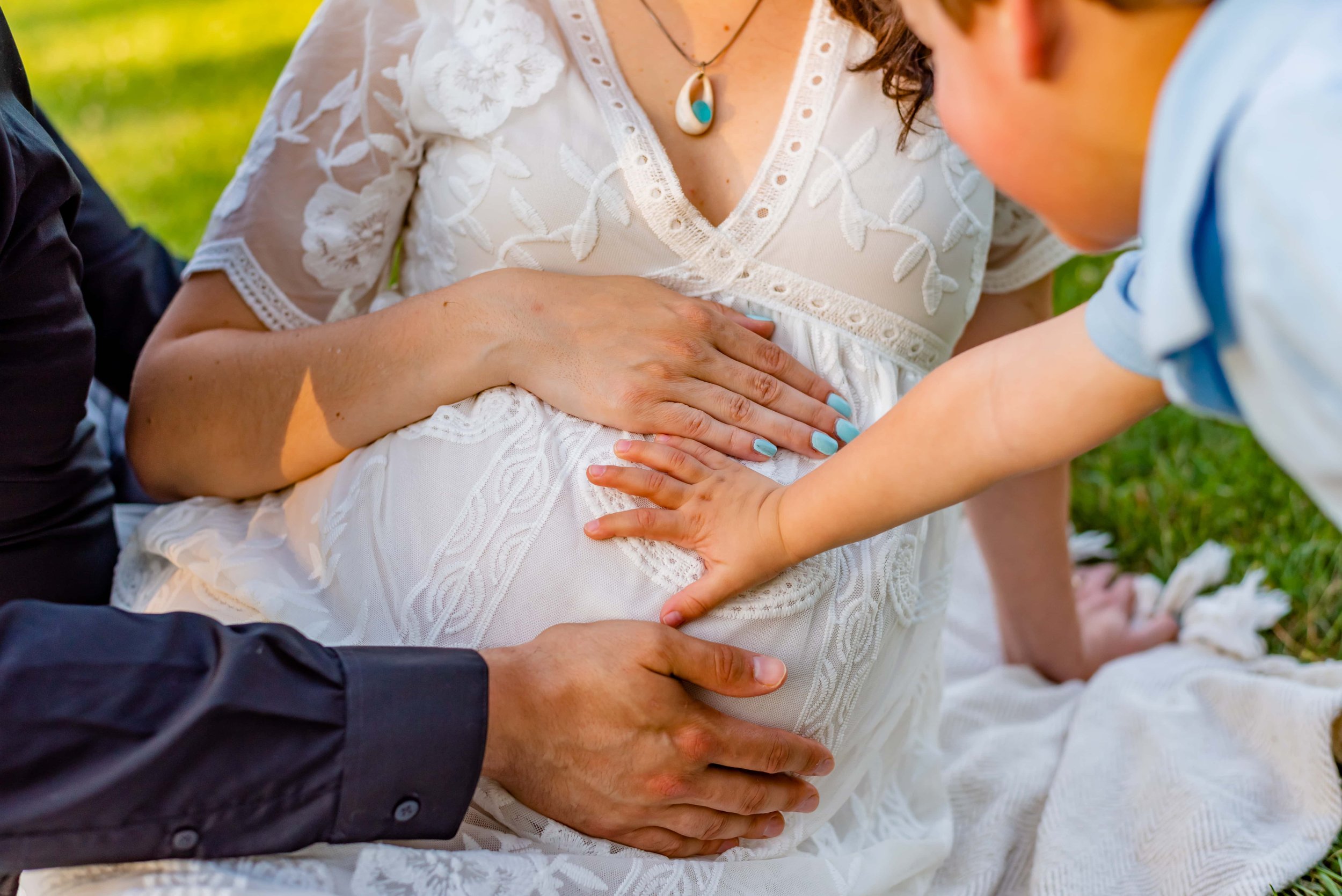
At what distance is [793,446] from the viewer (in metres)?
1.40

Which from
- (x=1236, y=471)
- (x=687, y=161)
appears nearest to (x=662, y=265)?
(x=687, y=161)

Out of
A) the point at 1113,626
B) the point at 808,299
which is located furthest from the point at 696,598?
the point at 1113,626

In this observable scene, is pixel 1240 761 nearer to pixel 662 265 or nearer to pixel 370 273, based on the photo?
pixel 662 265

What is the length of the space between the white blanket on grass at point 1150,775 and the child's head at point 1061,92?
1097 mm

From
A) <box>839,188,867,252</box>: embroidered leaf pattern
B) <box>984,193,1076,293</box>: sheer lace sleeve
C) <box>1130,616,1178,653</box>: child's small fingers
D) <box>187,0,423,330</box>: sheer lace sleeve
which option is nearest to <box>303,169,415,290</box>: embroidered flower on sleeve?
<box>187,0,423,330</box>: sheer lace sleeve

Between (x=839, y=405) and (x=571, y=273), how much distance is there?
0.40 metres

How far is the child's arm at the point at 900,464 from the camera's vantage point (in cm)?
101

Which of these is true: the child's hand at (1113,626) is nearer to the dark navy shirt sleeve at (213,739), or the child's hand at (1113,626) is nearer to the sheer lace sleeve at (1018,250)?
the sheer lace sleeve at (1018,250)

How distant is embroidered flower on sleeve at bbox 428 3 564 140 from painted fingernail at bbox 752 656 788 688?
76 cm

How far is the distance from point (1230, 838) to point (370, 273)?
147 centimetres

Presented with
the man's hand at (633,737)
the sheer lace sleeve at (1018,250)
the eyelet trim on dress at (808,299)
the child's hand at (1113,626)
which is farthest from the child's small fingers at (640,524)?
the child's hand at (1113,626)

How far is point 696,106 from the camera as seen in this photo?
1.49m

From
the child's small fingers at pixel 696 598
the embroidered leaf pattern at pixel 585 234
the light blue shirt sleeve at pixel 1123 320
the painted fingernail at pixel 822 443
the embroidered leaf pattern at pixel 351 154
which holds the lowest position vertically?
the child's small fingers at pixel 696 598

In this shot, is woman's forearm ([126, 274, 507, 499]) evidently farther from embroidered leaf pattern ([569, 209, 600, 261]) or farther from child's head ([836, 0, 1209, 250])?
child's head ([836, 0, 1209, 250])
